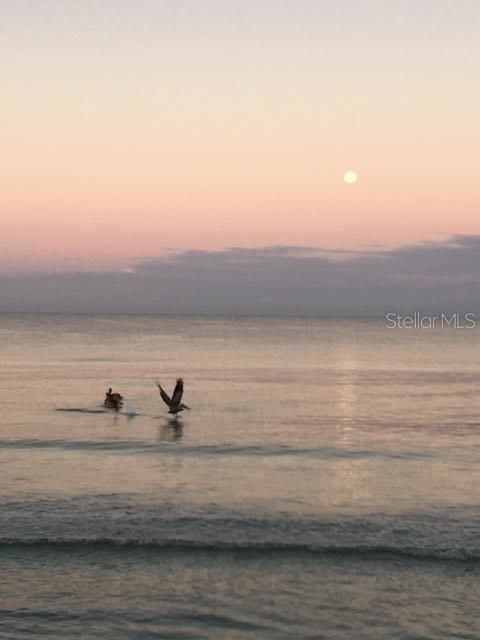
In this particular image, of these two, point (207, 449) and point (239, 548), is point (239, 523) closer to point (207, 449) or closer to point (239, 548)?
point (239, 548)

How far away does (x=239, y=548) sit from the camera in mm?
14211

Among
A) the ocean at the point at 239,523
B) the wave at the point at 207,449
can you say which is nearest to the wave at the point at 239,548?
the ocean at the point at 239,523

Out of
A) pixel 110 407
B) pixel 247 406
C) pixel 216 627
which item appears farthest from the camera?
pixel 247 406

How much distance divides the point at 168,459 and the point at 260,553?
10198 millimetres

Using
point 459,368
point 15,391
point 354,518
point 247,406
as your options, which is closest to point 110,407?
point 247,406

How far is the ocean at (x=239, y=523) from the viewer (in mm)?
11211

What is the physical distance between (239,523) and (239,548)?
1.74 metres

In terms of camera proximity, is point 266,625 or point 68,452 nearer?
point 266,625

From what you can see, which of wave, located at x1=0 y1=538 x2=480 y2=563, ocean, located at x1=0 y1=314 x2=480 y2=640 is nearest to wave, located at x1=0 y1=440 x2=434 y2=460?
ocean, located at x1=0 y1=314 x2=480 y2=640

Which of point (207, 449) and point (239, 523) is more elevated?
point (239, 523)

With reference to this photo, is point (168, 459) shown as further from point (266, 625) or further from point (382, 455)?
point (266, 625)

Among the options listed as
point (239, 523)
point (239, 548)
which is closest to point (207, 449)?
point (239, 523)

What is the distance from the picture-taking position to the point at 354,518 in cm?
1658

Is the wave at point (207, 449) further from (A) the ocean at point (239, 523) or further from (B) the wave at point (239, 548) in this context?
(B) the wave at point (239, 548)
